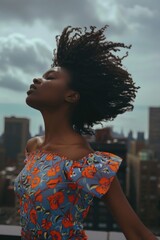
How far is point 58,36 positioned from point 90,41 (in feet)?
0.70

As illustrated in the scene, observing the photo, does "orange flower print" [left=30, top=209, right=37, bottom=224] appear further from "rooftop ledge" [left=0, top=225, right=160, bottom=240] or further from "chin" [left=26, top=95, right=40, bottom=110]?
"rooftop ledge" [left=0, top=225, right=160, bottom=240]

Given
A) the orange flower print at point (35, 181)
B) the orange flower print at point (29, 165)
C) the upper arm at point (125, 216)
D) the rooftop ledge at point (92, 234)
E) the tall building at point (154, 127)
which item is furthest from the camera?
the tall building at point (154, 127)

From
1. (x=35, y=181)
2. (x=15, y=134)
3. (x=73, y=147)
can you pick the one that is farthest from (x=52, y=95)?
(x=15, y=134)

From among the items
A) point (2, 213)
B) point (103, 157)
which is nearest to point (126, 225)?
point (103, 157)

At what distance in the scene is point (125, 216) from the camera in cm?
153

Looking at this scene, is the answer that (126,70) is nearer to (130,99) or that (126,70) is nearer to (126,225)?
(130,99)

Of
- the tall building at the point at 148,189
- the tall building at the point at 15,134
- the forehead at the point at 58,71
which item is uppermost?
the forehead at the point at 58,71

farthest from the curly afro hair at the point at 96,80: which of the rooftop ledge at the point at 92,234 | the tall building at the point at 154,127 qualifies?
the tall building at the point at 154,127

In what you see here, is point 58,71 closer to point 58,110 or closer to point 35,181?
point 58,110

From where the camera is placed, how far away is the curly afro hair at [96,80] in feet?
5.82

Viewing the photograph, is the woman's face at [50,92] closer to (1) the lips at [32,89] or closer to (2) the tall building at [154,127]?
(1) the lips at [32,89]

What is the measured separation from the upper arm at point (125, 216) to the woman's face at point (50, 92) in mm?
470

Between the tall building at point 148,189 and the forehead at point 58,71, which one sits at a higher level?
the forehead at point 58,71

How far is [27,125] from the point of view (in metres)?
97.4
